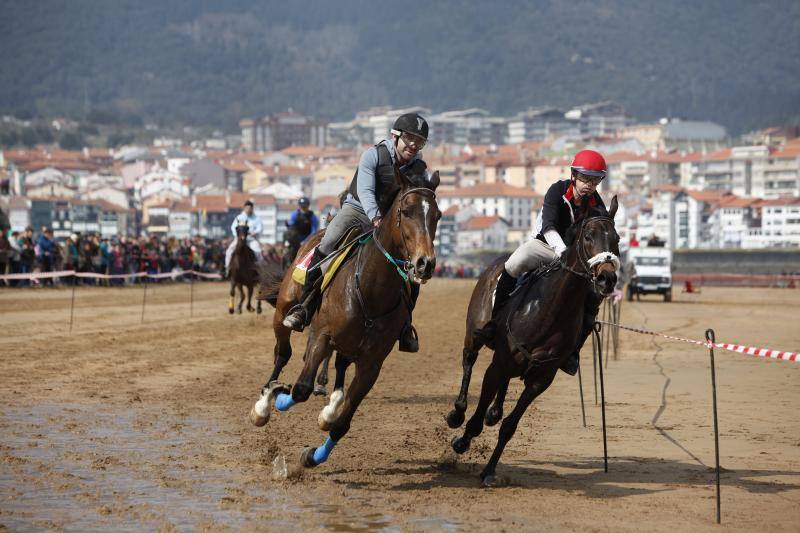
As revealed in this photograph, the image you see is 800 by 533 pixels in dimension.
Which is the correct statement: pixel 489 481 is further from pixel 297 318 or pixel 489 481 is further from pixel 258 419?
pixel 297 318

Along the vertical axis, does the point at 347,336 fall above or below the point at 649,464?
above

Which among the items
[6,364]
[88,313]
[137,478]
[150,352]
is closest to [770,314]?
[88,313]

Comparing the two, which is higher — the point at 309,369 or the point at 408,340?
the point at 408,340

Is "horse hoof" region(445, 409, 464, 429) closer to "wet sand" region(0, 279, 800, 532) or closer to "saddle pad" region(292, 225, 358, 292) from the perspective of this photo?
"wet sand" region(0, 279, 800, 532)

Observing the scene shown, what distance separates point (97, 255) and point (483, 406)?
121 feet

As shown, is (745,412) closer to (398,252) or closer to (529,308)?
(529,308)


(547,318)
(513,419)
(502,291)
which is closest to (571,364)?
(547,318)

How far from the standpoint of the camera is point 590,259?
11180 millimetres

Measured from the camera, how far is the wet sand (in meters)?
10.2

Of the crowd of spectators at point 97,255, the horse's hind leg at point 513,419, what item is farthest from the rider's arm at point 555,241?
the crowd of spectators at point 97,255

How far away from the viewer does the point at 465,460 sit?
12.9m

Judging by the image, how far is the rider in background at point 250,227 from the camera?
97.8 feet

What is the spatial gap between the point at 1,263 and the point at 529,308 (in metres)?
31.0

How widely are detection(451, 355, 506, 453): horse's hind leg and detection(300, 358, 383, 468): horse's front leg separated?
1124 millimetres
